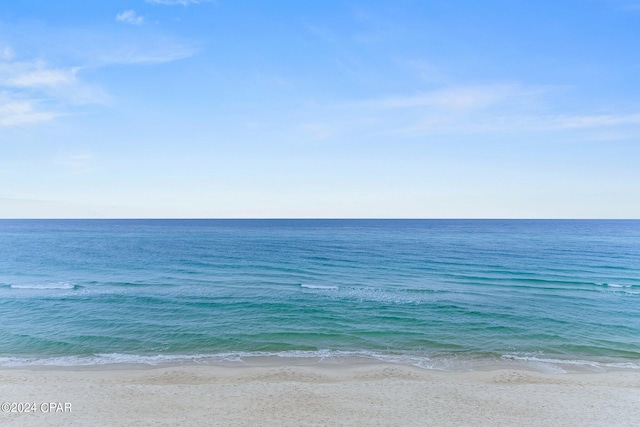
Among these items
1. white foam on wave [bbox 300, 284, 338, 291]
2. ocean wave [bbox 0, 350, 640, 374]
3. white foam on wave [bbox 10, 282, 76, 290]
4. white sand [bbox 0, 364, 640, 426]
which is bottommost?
ocean wave [bbox 0, 350, 640, 374]

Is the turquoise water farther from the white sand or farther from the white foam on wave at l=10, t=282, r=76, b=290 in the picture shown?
the white sand

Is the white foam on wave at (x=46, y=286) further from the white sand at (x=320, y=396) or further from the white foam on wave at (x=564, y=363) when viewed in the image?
the white foam on wave at (x=564, y=363)

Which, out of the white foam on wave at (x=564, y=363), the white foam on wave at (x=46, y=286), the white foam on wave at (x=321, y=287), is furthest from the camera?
the white foam on wave at (x=46, y=286)

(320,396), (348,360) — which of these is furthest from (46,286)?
(320,396)

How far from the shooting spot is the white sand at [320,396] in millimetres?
15758

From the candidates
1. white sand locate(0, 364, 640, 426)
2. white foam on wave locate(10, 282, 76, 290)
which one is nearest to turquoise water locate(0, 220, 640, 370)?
white foam on wave locate(10, 282, 76, 290)

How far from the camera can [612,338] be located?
26781mm

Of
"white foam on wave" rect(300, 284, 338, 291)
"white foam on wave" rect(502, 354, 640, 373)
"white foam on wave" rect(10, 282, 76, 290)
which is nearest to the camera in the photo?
"white foam on wave" rect(502, 354, 640, 373)

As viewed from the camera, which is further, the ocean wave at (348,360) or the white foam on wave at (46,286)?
the white foam on wave at (46,286)

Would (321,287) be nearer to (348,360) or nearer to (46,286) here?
(348,360)

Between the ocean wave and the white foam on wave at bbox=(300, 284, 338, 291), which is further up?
the white foam on wave at bbox=(300, 284, 338, 291)

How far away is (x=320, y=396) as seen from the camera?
17.9m

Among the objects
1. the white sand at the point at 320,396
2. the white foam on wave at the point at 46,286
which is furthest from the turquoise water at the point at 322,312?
the white sand at the point at 320,396

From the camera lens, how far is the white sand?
51.7 ft
